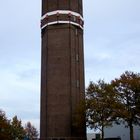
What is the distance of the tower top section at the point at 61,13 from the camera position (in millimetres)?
54750

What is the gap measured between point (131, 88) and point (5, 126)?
1351 inches

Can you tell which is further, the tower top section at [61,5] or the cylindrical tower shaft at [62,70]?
the tower top section at [61,5]

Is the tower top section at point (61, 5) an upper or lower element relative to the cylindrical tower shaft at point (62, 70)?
upper

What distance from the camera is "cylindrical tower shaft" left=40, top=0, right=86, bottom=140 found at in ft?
170

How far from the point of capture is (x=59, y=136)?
51312 mm

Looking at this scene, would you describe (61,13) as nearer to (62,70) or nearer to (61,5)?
(61,5)

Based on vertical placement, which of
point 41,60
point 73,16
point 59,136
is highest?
A: point 73,16

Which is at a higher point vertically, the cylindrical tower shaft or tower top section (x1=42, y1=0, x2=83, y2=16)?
tower top section (x1=42, y1=0, x2=83, y2=16)

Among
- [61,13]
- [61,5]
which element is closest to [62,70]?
[61,13]

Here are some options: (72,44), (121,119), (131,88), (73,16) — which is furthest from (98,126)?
(73,16)

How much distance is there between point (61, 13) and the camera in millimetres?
54812

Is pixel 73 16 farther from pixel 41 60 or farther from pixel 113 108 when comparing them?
pixel 113 108

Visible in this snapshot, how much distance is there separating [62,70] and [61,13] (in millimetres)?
8878

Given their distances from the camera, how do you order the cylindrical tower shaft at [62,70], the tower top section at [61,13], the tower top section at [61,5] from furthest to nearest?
the tower top section at [61,5] → the tower top section at [61,13] → the cylindrical tower shaft at [62,70]
